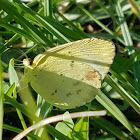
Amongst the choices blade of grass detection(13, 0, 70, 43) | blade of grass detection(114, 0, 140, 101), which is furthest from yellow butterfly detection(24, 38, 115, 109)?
blade of grass detection(114, 0, 140, 101)

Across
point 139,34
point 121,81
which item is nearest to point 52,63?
point 121,81

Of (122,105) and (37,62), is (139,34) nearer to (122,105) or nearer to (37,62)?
(122,105)

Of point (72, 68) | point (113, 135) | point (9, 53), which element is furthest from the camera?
point (9, 53)

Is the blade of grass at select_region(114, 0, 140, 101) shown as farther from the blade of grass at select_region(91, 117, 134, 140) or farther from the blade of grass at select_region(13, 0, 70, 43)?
the blade of grass at select_region(13, 0, 70, 43)

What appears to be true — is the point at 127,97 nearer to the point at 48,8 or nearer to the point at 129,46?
the point at 129,46

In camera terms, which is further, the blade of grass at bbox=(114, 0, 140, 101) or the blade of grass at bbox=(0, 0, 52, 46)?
the blade of grass at bbox=(114, 0, 140, 101)

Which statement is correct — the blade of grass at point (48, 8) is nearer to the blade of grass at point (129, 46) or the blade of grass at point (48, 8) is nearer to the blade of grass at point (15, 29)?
the blade of grass at point (15, 29)

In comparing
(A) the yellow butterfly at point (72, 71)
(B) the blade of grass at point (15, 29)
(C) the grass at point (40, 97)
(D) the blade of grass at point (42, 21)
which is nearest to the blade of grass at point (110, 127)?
(C) the grass at point (40, 97)

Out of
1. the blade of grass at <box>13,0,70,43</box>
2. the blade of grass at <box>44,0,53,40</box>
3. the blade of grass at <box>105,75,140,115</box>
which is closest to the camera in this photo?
the blade of grass at <box>105,75,140,115</box>

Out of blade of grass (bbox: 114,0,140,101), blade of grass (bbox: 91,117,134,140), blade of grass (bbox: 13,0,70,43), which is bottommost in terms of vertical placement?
blade of grass (bbox: 91,117,134,140)
